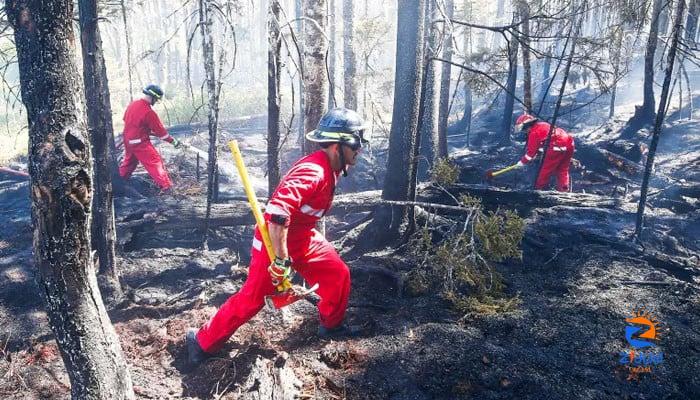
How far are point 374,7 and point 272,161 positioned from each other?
57476 millimetres

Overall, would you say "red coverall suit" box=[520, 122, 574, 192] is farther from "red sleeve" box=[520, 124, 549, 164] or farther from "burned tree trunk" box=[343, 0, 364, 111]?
"burned tree trunk" box=[343, 0, 364, 111]

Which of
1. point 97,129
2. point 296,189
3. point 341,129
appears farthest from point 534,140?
point 97,129

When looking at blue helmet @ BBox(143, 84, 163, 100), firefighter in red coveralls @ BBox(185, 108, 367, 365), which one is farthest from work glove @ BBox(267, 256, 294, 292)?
blue helmet @ BBox(143, 84, 163, 100)

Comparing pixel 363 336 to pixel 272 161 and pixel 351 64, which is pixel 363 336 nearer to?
pixel 272 161

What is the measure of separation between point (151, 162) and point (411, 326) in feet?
21.0

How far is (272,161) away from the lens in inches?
210

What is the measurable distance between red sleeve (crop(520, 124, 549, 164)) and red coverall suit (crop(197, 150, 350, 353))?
5.82 m

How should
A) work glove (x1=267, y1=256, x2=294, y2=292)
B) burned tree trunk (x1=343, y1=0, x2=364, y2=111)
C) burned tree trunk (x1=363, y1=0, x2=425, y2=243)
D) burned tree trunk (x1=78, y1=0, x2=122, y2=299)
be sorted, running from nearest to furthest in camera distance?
work glove (x1=267, y1=256, x2=294, y2=292) < burned tree trunk (x1=78, y1=0, x2=122, y2=299) < burned tree trunk (x1=363, y1=0, x2=425, y2=243) < burned tree trunk (x1=343, y1=0, x2=364, y2=111)

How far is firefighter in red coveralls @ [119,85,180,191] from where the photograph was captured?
7.92 meters

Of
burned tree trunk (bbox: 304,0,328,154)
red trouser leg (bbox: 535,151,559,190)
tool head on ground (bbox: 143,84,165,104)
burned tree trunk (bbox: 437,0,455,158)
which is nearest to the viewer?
burned tree trunk (bbox: 304,0,328,154)

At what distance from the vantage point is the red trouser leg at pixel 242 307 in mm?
3555

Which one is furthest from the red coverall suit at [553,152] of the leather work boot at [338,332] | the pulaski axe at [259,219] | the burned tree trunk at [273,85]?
the pulaski axe at [259,219]

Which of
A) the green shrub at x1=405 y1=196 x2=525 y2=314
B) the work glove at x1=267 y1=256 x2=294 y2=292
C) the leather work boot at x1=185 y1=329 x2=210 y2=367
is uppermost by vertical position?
the work glove at x1=267 y1=256 x2=294 y2=292

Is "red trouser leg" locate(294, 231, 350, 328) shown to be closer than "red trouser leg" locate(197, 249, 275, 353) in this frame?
No
